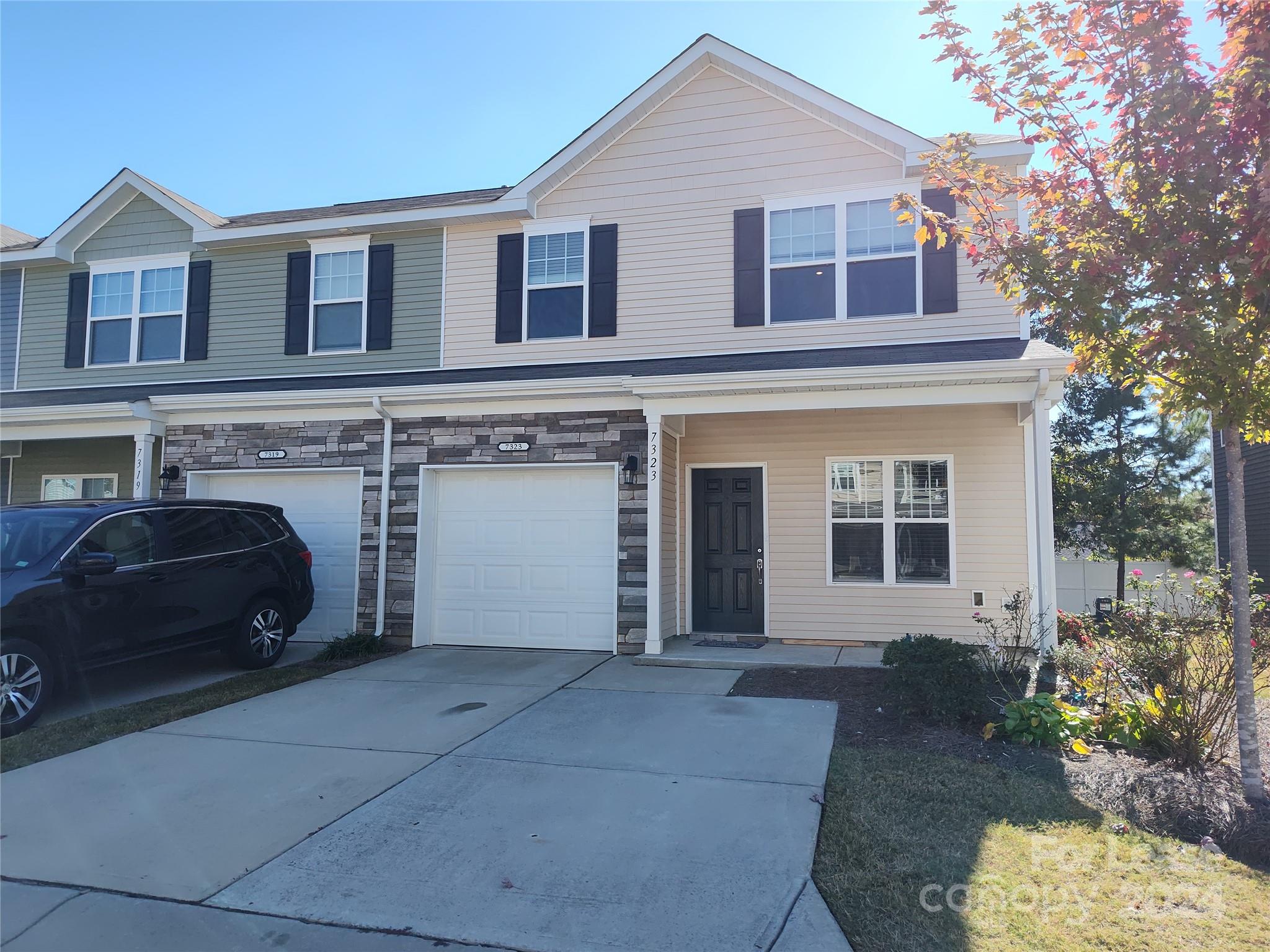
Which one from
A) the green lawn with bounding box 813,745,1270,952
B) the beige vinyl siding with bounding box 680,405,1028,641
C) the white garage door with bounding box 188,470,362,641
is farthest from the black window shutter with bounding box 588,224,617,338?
the green lawn with bounding box 813,745,1270,952

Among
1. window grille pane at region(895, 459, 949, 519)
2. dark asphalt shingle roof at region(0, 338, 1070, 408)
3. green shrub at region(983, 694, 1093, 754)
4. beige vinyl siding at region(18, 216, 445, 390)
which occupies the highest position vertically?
beige vinyl siding at region(18, 216, 445, 390)

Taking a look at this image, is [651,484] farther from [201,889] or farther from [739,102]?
[201,889]

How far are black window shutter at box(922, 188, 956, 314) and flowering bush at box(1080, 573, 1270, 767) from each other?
3.92m

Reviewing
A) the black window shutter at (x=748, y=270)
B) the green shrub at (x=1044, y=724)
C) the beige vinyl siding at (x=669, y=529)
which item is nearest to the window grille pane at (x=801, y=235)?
the black window shutter at (x=748, y=270)

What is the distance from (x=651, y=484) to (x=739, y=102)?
495 centimetres

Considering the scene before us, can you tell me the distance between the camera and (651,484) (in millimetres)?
9148

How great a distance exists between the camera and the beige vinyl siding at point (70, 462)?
12.2 m

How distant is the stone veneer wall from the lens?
9.53 meters

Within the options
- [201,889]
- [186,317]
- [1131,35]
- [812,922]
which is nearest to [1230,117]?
[1131,35]

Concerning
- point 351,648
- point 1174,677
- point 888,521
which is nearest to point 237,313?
point 351,648

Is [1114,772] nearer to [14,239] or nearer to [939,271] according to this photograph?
[939,271]

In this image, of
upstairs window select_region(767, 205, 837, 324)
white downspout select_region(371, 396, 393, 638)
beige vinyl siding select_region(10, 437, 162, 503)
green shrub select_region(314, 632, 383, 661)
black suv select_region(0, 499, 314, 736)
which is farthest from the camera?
beige vinyl siding select_region(10, 437, 162, 503)

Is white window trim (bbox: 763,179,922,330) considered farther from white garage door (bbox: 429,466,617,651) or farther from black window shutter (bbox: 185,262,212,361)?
black window shutter (bbox: 185,262,212,361)

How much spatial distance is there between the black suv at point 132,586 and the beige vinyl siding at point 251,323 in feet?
9.09
